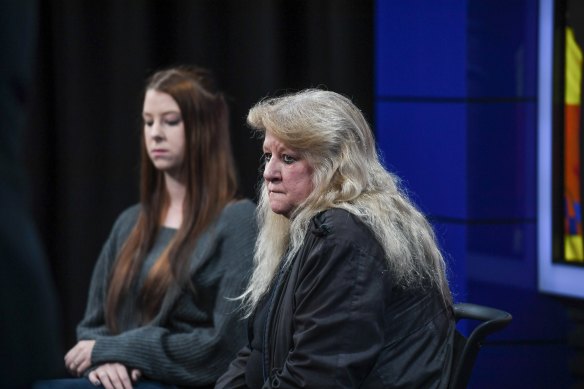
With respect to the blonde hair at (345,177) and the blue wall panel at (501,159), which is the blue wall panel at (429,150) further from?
the blonde hair at (345,177)

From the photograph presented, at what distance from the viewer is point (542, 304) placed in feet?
12.9

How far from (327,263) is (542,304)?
2.00 m

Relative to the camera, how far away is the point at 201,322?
309cm

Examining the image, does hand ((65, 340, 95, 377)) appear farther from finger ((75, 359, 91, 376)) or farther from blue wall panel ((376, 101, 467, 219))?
blue wall panel ((376, 101, 467, 219))

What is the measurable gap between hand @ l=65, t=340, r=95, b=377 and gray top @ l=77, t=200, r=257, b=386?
0.02 m

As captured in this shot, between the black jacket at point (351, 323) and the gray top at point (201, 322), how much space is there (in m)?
0.78

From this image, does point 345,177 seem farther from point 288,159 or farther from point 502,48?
point 502,48

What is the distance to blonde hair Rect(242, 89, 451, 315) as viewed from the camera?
7.29ft

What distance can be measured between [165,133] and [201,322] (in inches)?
22.1

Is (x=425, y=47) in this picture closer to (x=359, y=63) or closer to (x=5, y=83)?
(x=359, y=63)

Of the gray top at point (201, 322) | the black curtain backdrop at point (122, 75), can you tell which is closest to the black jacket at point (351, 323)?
the gray top at point (201, 322)

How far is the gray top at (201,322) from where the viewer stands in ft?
9.86

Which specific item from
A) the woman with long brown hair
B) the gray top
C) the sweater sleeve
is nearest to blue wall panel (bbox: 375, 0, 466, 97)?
the woman with long brown hair

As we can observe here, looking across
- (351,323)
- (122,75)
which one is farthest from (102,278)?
(351,323)
